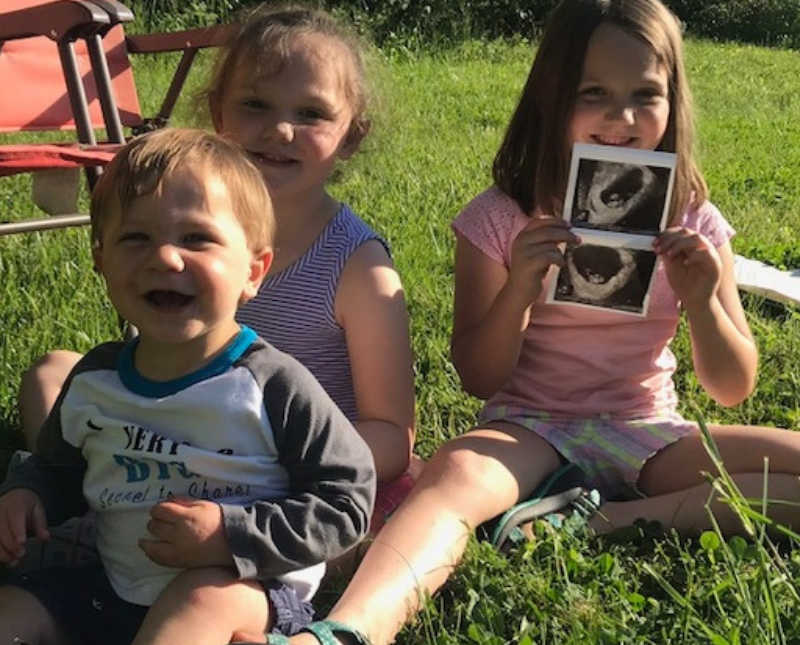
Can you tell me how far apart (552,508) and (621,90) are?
30.2 inches

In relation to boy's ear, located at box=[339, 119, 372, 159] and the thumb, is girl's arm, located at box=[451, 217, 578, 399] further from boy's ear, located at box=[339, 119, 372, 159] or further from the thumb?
the thumb

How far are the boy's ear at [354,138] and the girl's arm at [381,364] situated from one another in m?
0.27

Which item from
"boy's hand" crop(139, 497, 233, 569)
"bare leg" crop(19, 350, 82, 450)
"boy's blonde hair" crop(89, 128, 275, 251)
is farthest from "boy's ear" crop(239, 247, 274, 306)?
"bare leg" crop(19, 350, 82, 450)

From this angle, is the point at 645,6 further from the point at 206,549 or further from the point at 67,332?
the point at 67,332

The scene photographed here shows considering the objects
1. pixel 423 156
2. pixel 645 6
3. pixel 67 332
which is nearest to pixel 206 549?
pixel 645 6

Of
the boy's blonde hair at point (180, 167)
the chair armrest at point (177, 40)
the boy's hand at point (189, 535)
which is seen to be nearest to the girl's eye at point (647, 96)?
the boy's blonde hair at point (180, 167)

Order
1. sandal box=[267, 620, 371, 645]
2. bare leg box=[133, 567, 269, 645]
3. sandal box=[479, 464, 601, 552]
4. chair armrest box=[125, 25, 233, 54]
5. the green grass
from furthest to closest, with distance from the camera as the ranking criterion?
1. chair armrest box=[125, 25, 233, 54]
2. sandal box=[479, 464, 601, 552]
3. the green grass
4. sandal box=[267, 620, 371, 645]
5. bare leg box=[133, 567, 269, 645]

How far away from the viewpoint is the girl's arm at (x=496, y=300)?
2131 millimetres

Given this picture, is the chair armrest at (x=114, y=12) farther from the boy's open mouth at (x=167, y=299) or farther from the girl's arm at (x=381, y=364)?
the boy's open mouth at (x=167, y=299)

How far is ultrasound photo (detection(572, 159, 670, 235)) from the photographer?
2.10m

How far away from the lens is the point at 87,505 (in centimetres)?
184

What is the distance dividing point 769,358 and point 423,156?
8.75 feet

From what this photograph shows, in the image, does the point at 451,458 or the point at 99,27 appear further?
the point at 99,27

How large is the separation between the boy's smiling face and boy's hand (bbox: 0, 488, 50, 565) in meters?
0.31
